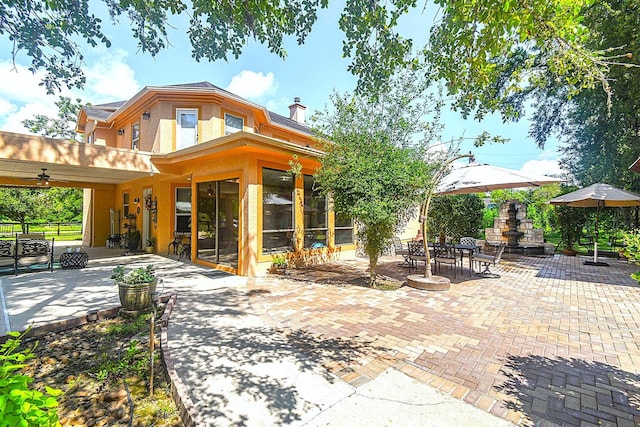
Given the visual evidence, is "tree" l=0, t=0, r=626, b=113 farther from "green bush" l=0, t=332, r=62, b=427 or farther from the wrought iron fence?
the wrought iron fence

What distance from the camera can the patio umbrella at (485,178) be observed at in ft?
24.9

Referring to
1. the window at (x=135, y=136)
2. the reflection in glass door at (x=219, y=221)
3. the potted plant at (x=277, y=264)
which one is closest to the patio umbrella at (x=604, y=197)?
the potted plant at (x=277, y=264)

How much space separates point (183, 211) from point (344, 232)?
22.1 feet

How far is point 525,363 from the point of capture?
3.42 m

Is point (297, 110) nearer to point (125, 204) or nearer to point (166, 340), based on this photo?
point (125, 204)

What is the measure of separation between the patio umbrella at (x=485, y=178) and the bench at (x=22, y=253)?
10.9m

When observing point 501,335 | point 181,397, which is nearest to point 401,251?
point 501,335

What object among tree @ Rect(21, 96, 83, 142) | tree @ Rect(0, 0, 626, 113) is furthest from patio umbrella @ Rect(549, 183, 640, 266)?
tree @ Rect(21, 96, 83, 142)

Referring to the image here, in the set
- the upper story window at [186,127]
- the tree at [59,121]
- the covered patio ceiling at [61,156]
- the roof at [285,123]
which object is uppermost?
the tree at [59,121]

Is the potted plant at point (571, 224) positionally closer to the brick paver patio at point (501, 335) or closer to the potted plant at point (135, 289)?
the brick paver patio at point (501, 335)

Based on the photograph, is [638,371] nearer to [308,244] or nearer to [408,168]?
[408,168]

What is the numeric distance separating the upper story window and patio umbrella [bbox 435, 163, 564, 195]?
9.22m

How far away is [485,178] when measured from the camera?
767 cm

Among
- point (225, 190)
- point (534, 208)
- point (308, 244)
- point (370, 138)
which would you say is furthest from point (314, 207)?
point (534, 208)
